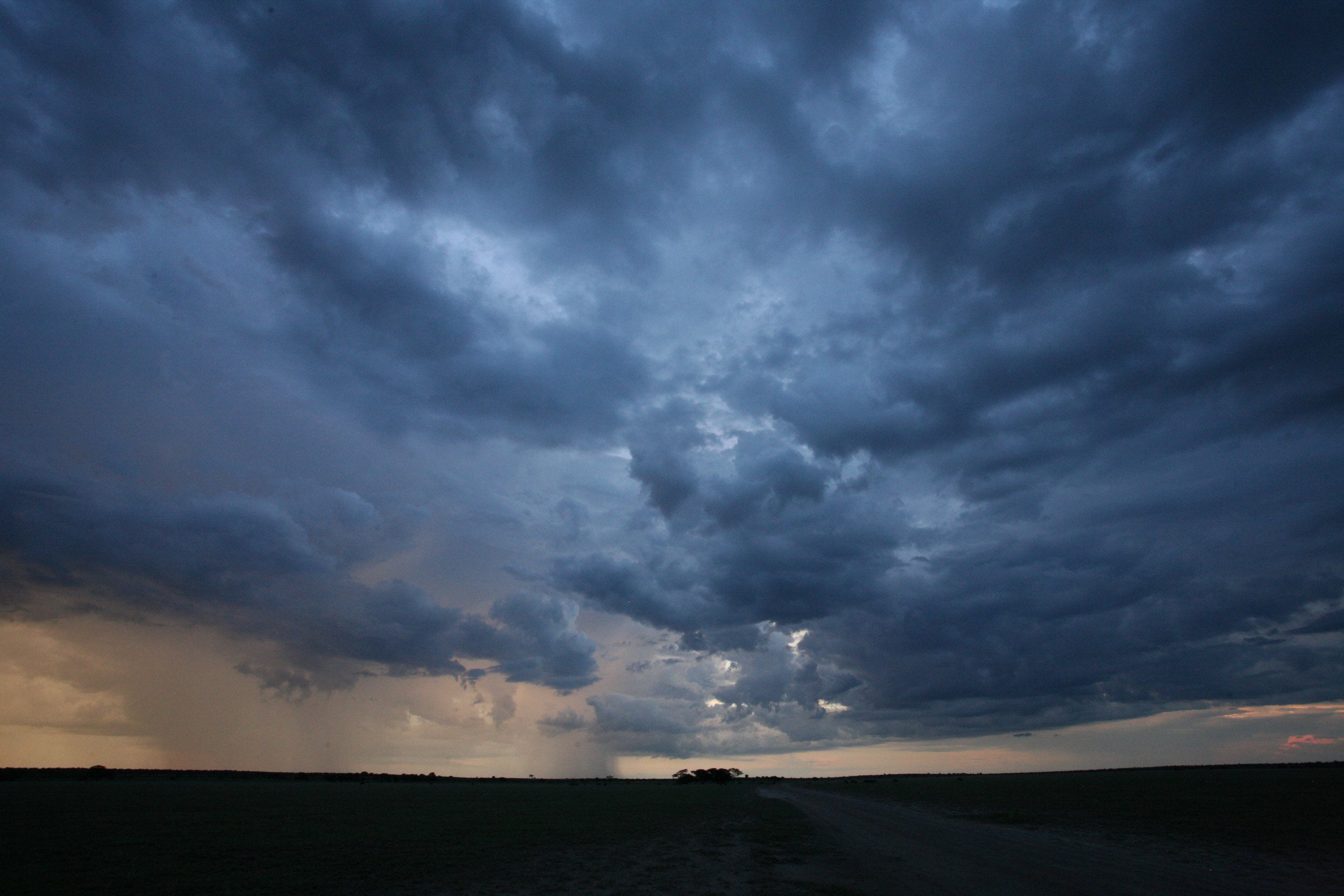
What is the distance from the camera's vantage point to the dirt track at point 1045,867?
2489 cm

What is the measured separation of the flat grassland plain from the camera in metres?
25.3

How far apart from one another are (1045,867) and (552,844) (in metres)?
26.6

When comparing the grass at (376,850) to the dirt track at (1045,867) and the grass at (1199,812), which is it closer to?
the dirt track at (1045,867)

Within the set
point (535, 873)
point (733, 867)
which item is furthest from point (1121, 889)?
point (535, 873)

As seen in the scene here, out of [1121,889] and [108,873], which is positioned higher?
[108,873]

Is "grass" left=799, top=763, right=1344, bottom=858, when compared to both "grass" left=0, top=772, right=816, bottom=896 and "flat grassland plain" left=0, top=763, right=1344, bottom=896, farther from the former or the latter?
"grass" left=0, top=772, right=816, bottom=896

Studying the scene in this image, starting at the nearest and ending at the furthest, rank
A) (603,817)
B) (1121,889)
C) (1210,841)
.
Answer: (1121,889) → (1210,841) → (603,817)

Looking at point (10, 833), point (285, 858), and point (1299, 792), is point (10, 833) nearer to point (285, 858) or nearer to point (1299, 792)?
point (285, 858)

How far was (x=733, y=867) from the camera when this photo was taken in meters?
31.2

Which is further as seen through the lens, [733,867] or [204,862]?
[733,867]

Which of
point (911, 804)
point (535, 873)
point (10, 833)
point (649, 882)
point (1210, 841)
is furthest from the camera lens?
point (911, 804)

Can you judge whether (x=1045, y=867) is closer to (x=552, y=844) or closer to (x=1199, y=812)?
(x=552, y=844)

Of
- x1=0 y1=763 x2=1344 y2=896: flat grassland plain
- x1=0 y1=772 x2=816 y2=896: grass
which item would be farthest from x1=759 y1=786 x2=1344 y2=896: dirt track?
x1=0 y1=772 x2=816 y2=896: grass

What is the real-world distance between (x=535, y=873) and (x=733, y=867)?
9.09 m
